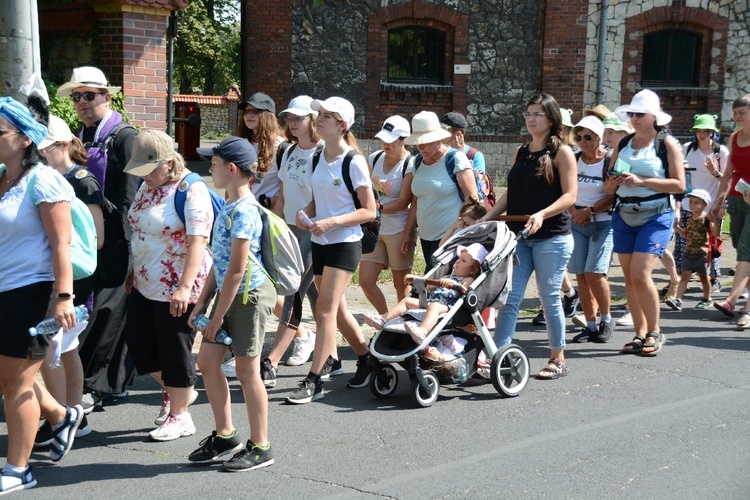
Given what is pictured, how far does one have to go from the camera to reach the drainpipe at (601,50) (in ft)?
67.4

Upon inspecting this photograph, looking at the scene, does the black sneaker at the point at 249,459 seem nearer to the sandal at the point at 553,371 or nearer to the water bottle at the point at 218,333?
the water bottle at the point at 218,333

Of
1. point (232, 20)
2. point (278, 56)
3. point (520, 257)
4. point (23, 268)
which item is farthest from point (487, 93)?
point (232, 20)

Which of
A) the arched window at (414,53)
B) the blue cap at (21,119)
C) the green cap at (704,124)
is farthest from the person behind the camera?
the arched window at (414,53)

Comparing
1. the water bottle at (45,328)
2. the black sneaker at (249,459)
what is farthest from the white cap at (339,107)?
the water bottle at (45,328)

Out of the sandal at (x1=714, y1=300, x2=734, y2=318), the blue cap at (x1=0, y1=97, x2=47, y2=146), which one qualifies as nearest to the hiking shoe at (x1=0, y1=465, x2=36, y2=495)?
the blue cap at (x1=0, y1=97, x2=47, y2=146)

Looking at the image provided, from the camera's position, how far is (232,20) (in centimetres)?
4709

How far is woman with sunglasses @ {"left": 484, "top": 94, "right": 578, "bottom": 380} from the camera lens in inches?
279

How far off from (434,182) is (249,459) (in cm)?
325

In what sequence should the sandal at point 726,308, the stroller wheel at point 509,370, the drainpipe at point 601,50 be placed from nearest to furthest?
the stroller wheel at point 509,370 < the sandal at point 726,308 < the drainpipe at point 601,50

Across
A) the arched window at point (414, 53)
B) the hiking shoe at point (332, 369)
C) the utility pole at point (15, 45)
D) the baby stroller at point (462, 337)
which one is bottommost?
the hiking shoe at point (332, 369)

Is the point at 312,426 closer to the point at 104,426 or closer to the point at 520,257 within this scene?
the point at 104,426

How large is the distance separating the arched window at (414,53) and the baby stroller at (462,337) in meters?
14.3

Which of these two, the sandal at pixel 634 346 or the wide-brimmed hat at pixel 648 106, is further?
the sandal at pixel 634 346

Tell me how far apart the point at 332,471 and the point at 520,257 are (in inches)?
110
